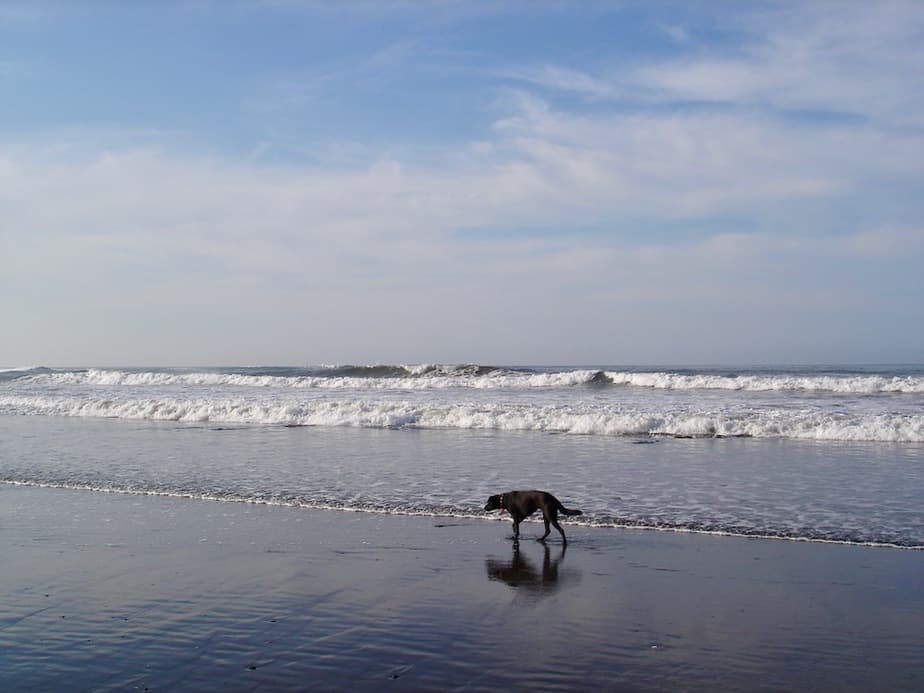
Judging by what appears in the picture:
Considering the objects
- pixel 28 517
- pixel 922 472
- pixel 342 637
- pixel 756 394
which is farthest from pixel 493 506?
pixel 756 394

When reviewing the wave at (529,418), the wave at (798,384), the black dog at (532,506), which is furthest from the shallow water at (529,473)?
the wave at (798,384)

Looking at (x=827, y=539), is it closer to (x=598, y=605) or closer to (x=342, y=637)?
(x=598, y=605)

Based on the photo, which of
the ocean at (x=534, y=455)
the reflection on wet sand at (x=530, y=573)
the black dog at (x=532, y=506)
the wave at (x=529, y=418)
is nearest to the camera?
the reflection on wet sand at (x=530, y=573)

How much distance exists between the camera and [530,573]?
7.68 metres

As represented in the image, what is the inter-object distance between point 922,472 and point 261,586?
1193cm

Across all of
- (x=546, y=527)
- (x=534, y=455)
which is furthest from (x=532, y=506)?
(x=534, y=455)

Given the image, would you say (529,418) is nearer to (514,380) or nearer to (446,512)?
(446,512)

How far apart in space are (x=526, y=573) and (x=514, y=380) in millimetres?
33110

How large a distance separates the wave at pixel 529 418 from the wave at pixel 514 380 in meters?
11.9

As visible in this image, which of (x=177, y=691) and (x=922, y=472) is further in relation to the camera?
(x=922, y=472)

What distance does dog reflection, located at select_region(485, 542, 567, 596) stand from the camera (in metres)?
7.17

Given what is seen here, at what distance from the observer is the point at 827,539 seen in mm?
8898

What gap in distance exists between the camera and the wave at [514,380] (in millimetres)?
33875

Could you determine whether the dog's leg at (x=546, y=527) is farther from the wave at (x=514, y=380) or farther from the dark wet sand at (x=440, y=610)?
the wave at (x=514, y=380)
